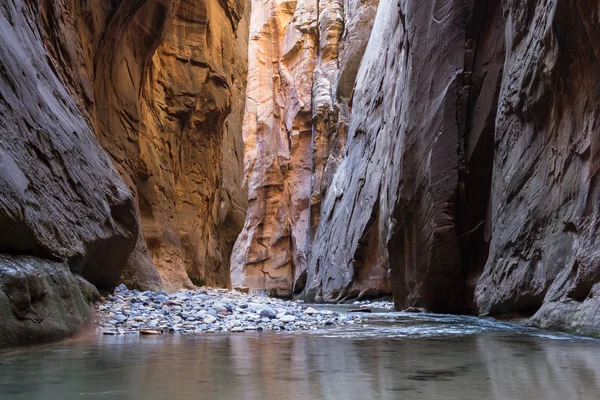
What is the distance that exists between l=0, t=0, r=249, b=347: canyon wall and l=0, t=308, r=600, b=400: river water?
33.0 inches

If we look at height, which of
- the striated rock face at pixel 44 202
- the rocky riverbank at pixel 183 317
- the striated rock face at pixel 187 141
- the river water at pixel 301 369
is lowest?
the river water at pixel 301 369

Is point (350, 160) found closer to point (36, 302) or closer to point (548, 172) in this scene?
point (548, 172)

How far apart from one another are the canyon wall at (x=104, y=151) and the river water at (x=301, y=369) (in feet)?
2.75

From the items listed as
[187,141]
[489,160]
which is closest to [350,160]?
[187,141]

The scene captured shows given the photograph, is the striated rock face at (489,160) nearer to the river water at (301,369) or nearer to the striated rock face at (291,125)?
the river water at (301,369)

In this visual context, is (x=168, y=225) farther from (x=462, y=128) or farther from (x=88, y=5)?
(x=462, y=128)

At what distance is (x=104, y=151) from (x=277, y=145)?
123 ft

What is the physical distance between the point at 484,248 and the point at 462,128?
266 centimetres

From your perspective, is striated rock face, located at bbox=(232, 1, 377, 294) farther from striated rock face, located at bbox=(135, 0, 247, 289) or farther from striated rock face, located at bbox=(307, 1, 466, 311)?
striated rock face, located at bbox=(307, 1, 466, 311)

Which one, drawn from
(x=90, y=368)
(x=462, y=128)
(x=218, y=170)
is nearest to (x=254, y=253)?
(x=218, y=170)

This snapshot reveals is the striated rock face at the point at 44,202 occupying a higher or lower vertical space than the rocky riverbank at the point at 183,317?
higher

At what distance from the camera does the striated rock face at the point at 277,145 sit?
41.3 meters

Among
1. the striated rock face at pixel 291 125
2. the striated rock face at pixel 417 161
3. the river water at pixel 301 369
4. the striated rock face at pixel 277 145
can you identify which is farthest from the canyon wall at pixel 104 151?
the striated rock face at pixel 277 145

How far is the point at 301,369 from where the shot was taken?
131 inches
